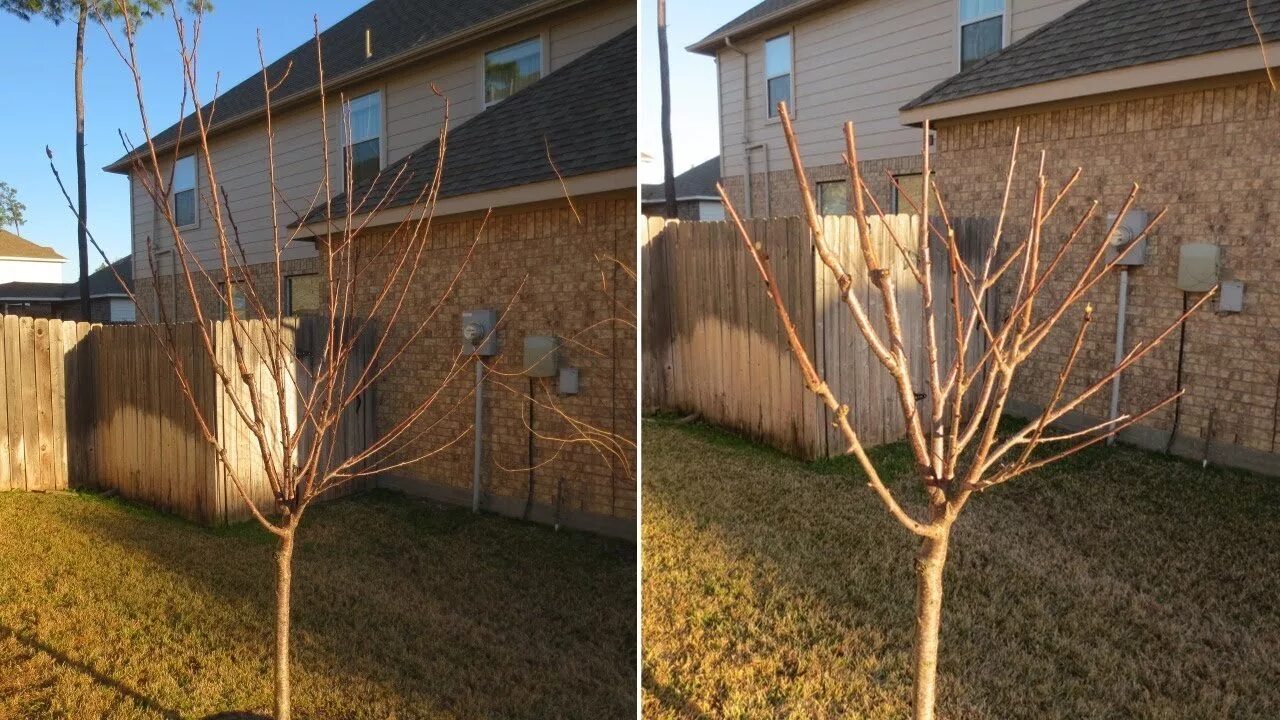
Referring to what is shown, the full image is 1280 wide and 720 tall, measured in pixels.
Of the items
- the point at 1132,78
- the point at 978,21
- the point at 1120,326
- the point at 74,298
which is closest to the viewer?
the point at 74,298

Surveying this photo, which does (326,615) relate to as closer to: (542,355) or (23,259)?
(542,355)

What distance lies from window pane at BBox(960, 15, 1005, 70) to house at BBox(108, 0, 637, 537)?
1090mm

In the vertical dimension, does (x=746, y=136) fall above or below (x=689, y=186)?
above

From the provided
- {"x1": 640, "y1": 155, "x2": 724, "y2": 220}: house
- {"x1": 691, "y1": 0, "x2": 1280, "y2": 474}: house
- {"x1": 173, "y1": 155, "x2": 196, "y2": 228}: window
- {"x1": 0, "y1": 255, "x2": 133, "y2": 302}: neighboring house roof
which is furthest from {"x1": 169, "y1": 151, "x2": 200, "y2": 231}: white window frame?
{"x1": 691, "y1": 0, "x2": 1280, "y2": 474}: house

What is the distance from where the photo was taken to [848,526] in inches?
92.1

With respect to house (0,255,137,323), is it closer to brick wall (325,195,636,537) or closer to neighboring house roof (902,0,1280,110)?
brick wall (325,195,636,537)

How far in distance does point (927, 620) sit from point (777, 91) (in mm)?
1511

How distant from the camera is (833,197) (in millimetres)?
2611

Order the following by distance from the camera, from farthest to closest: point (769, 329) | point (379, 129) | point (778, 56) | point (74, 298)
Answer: point (769, 329) → point (778, 56) → point (379, 129) → point (74, 298)

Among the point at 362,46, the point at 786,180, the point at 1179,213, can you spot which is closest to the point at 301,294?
the point at 362,46

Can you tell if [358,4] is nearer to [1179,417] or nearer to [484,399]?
[484,399]

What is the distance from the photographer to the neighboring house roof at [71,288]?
182 cm

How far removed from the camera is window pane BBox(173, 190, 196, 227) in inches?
73.7

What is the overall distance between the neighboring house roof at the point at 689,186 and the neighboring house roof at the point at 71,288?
117 cm
